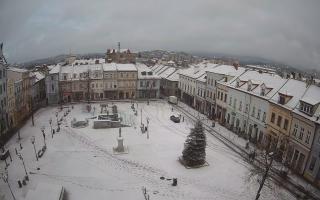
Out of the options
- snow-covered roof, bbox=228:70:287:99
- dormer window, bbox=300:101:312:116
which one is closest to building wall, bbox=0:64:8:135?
snow-covered roof, bbox=228:70:287:99

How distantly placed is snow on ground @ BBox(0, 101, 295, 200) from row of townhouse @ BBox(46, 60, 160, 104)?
20.0 m

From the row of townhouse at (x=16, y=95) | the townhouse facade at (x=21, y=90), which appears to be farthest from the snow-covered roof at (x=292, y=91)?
the townhouse facade at (x=21, y=90)

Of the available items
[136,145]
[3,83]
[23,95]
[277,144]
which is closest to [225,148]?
[277,144]

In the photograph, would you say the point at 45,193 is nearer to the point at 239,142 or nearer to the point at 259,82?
the point at 239,142

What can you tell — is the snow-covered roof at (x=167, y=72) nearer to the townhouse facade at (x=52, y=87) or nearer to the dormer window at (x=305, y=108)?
the townhouse facade at (x=52, y=87)

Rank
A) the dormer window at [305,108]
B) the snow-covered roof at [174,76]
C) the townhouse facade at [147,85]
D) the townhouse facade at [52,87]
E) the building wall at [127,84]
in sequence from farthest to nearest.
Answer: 1. the snow-covered roof at [174,76]
2. the townhouse facade at [147,85]
3. the building wall at [127,84]
4. the townhouse facade at [52,87]
5. the dormer window at [305,108]

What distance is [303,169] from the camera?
31.2m

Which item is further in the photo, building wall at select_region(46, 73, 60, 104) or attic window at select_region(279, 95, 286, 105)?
building wall at select_region(46, 73, 60, 104)

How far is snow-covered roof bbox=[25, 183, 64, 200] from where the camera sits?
22.5m

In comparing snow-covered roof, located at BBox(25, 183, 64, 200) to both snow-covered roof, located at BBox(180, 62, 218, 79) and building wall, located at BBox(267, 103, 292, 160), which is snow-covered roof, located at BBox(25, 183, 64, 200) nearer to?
building wall, located at BBox(267, 103, 292, 160)

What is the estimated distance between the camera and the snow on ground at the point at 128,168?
26562mm

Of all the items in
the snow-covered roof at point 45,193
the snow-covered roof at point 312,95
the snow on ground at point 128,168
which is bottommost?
the snow on ground at point 128,168

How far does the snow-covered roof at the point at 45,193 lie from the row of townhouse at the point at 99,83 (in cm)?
4048

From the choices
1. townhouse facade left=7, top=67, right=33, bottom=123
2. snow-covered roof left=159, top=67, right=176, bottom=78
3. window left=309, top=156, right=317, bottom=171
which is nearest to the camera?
window left=309, top=156, right=317, bottom=171
